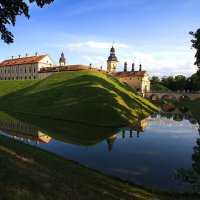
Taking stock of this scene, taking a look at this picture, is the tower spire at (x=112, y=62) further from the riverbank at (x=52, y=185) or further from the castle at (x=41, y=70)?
the riverbank at (x=52, y=185)

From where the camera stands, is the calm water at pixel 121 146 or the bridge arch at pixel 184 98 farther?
the bridge arch at pixel 184 98

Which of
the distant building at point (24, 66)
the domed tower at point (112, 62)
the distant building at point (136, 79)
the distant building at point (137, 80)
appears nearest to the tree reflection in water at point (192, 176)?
the distant building at point (136, 79)

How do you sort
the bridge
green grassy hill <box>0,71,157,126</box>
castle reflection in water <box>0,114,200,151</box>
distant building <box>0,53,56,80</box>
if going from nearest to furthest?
castle reflection in water <box>0,114,200,151</box> < green grassy hill <box>0,71,157,126</box> < the bridge < distant building <box>0,53,56,80</box>

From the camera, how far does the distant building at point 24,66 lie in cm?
11000

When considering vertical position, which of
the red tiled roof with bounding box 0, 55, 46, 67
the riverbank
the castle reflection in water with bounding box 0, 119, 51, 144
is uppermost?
the red tiled roof with bounding box 0, 55, 46, 67

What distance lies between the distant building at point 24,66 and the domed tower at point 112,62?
37237 millimetres

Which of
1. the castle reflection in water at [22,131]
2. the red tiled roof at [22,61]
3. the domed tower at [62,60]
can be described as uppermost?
the domed tower at [62,60]

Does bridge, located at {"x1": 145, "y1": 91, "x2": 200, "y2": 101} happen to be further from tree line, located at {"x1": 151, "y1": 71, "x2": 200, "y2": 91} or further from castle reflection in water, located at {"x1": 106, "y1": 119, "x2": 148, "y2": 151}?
castle reflection in water, located at {"x1": 106, "y1": 119, "x2": 148, "y2": 151}

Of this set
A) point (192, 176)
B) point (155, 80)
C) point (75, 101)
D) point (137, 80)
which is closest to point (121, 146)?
point (192, 176)

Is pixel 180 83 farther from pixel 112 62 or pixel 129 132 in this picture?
pixel 129 132

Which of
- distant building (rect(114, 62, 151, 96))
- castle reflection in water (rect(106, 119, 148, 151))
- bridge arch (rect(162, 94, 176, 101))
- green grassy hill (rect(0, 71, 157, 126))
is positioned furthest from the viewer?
distant building (rect(114, 62, 151, 96))

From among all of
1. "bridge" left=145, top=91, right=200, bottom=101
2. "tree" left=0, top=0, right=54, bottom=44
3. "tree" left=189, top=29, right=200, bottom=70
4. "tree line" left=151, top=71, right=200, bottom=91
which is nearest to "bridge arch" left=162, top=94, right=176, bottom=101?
"bridge" left=145, top=91, right=200, bottom=101

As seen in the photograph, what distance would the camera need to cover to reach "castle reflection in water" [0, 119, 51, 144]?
103 feet

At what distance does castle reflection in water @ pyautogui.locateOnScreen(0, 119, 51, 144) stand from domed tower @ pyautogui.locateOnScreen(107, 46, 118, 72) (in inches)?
4207
